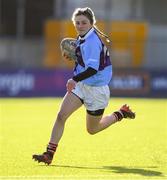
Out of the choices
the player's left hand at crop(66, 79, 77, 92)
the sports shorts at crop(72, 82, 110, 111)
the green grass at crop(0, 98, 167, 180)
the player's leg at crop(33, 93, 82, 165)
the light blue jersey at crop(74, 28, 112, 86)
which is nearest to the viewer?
the green grass at crop(0, 98, 167, 180)

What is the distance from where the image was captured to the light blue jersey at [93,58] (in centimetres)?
1058

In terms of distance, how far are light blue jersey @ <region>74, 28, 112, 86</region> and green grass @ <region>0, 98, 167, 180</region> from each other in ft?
3.82

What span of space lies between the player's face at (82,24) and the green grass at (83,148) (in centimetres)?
182

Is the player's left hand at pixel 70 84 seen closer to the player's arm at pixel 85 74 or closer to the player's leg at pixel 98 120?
the player's arm at pixel 85 74

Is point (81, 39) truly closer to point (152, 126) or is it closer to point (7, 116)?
point (152, 126)

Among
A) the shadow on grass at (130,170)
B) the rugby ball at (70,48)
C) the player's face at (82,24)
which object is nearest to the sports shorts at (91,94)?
the rugby ball at (70,48)

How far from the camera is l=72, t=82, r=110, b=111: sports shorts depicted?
11008mm

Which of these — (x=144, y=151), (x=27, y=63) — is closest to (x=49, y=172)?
(x=144, y=151)

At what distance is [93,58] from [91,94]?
65cm

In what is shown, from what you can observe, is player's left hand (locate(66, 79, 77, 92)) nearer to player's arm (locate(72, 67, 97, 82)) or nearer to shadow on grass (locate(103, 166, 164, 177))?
player's arm (locate(72, 67, 97, 82))

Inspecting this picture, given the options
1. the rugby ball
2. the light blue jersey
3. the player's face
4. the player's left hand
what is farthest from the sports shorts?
the player's face

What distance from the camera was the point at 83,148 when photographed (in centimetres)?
1305

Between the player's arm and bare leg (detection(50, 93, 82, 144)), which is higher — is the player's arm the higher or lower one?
the higher one

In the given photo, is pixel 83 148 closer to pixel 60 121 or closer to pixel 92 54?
pixel 60 121
